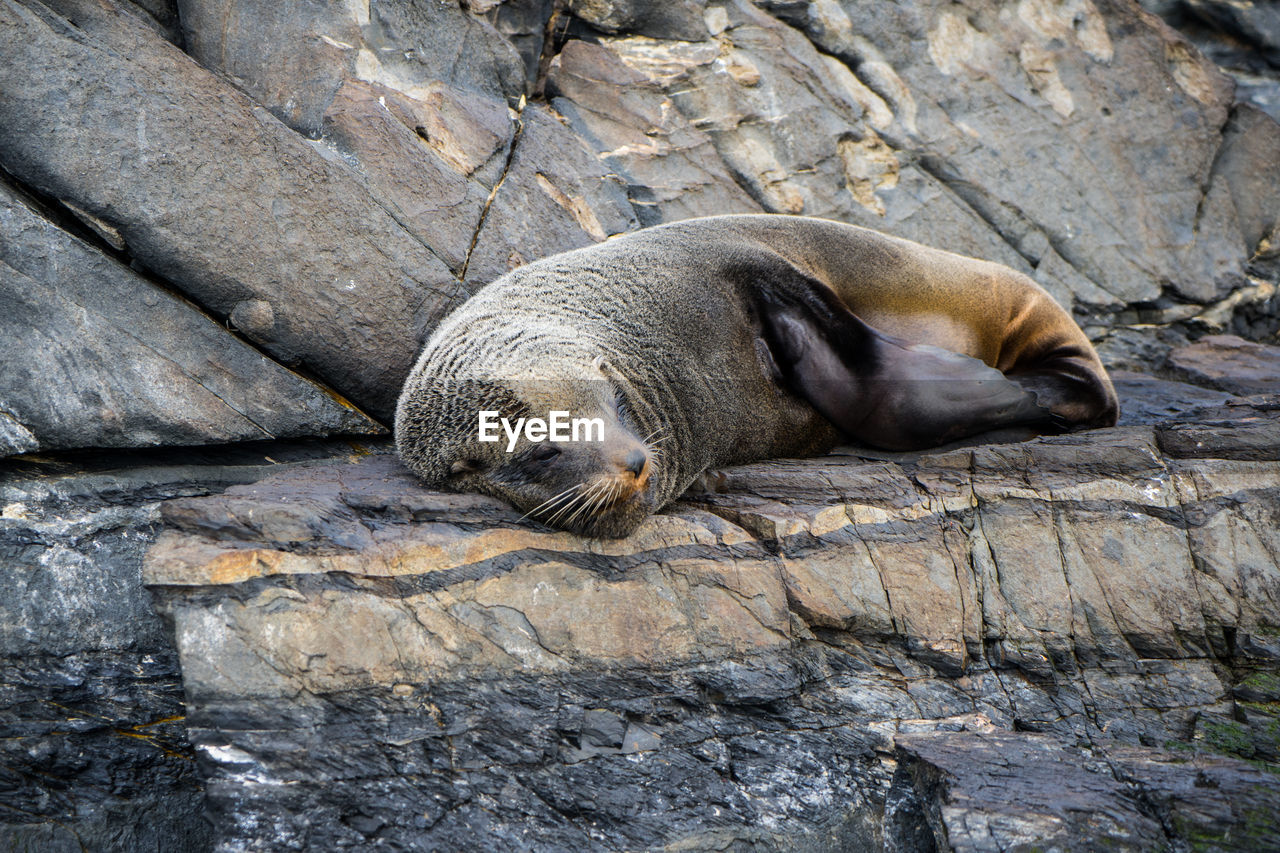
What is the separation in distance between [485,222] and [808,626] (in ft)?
10.9

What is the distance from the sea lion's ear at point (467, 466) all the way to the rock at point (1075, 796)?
2.03 m

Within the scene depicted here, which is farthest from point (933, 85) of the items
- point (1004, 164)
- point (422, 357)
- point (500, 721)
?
point (500, 721)

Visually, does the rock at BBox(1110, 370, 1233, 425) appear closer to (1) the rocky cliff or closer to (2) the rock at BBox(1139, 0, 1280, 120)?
(1) the rocky cliff

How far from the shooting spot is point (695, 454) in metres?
4.79

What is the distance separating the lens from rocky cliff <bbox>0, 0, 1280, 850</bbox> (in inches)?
136

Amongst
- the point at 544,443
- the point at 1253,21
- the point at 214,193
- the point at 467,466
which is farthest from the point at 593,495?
the point at 1253,21

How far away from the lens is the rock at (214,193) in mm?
4938

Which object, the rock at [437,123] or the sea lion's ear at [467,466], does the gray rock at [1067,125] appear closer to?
the rock at [437,123]

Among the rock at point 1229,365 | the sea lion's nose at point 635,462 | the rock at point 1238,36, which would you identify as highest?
the rock at point 1238,36

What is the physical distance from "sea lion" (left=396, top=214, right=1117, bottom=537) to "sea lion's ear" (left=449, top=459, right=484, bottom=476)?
10 millimetres

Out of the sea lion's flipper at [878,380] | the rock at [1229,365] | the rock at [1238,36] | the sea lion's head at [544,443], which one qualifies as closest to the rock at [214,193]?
the sea lion's head at [544,443]

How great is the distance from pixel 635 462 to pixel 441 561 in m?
0.82

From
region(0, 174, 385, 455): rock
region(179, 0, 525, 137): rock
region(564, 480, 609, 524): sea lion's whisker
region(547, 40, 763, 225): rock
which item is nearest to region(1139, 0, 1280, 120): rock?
region(547, 40, 763, 225): rock

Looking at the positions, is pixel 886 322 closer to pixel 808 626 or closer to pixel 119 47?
pixel 808 626
